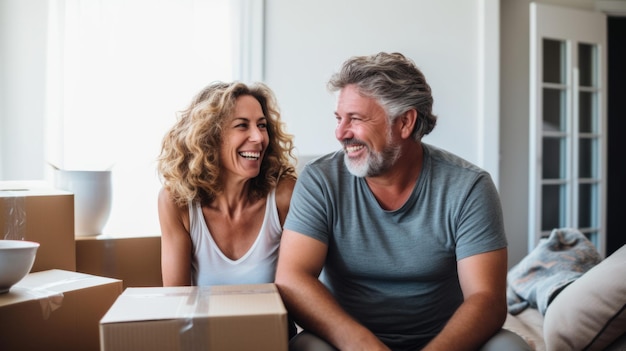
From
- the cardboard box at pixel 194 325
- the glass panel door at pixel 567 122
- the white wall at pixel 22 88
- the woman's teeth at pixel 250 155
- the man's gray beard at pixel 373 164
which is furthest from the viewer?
the glass panel door at pixel 567 122

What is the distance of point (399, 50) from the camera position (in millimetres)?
3604

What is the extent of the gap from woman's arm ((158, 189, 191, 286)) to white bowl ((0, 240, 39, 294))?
0.38 metres

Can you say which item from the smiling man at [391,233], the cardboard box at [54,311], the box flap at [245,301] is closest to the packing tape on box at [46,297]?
the cardboard box at [54,311]

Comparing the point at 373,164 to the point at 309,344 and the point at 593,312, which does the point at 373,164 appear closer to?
the point at 309,344

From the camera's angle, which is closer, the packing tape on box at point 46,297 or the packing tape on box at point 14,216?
the packing tape on box at point 46,297

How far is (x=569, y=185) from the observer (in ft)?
13.1

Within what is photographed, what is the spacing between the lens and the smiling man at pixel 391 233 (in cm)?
131

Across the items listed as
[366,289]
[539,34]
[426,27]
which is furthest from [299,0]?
[366,289]

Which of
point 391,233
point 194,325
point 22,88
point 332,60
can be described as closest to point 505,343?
point 391,233

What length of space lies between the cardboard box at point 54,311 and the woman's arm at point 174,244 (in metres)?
0.19

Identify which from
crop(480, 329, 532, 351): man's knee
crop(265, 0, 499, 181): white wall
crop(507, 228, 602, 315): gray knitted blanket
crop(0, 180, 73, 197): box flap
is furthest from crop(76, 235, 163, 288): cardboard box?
crop(265, 0, 499, 181): white wall

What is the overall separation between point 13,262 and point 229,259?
563 millimetres

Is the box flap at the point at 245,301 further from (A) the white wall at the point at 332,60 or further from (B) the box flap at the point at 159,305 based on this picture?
(A) the white wall at the point at 332,60

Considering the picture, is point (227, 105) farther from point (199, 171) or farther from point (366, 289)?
point (366, 289)
